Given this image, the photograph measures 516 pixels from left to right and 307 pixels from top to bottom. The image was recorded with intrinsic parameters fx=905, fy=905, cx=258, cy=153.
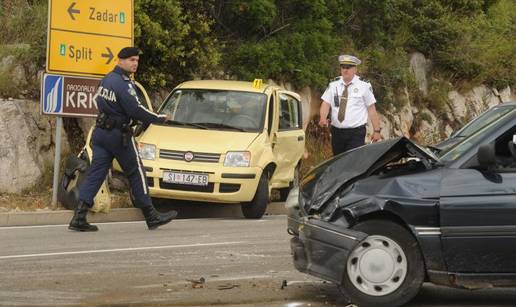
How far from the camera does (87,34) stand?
13273 millimetres

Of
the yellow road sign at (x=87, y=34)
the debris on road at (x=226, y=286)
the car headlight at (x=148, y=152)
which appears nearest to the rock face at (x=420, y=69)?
the yellow road sign at (x=87, y=34)

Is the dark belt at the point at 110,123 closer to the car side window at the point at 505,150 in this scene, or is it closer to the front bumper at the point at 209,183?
the front bumper at the point at 209,183

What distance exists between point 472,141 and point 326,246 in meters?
1.31

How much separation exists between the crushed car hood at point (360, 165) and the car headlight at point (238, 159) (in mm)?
5234

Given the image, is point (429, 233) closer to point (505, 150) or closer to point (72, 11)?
point (505, 150)

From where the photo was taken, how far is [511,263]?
6094 millimetres

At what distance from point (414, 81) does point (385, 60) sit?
121 centimetres

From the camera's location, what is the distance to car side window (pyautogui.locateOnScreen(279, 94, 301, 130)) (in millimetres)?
13647

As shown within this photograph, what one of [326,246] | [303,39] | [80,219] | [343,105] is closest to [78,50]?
[80,219]

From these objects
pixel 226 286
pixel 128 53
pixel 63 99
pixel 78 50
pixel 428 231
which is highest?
pixel 78 50

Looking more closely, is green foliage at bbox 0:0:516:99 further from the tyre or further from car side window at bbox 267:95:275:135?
the tyre

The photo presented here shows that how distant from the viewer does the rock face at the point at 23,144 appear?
13.6 metres

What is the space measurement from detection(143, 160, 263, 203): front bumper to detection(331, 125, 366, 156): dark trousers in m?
1.71

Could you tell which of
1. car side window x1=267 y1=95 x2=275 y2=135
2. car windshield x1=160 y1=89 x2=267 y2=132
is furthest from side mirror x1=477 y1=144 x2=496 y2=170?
car side window x1=267 y1=95 x2=275 y2=135
